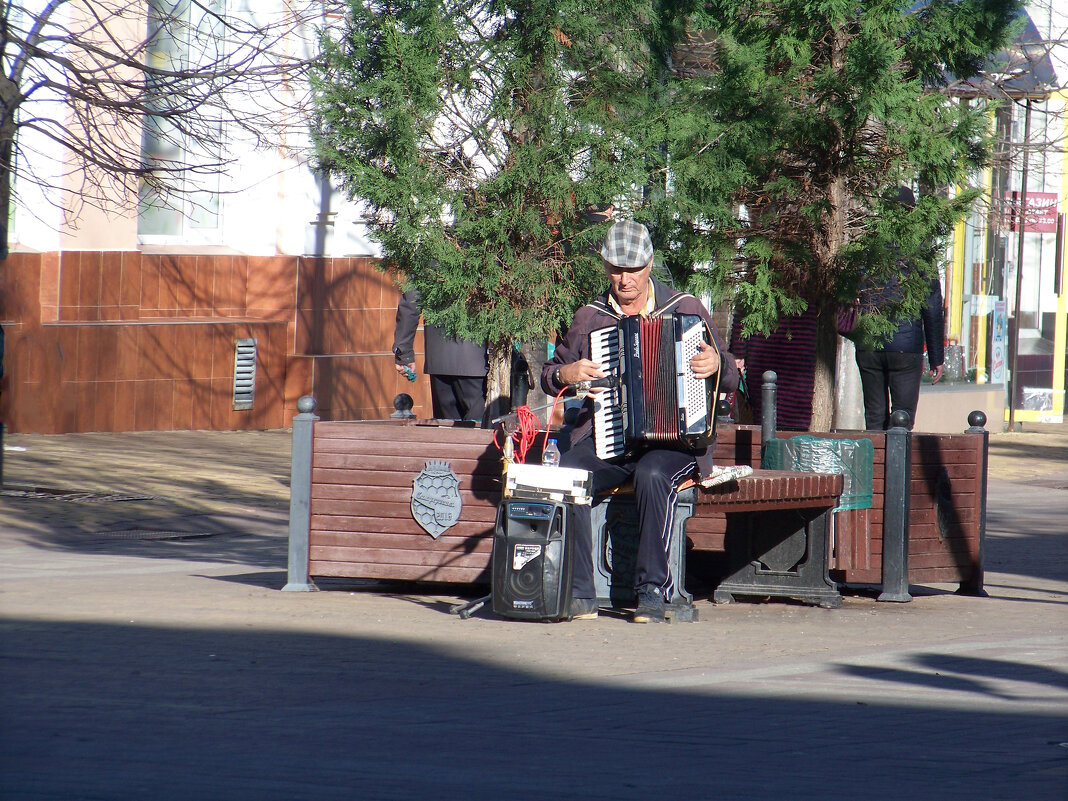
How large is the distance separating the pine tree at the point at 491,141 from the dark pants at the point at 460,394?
2831 mm

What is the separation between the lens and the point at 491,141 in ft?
25.1

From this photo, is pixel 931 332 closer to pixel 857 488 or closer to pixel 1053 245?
pixel 857 488

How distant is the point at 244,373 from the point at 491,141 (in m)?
9.82

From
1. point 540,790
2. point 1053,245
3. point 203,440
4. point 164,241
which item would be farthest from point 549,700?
point 1053,245

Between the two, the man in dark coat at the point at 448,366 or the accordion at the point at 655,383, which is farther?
the man in dark coat at the point at 448,366

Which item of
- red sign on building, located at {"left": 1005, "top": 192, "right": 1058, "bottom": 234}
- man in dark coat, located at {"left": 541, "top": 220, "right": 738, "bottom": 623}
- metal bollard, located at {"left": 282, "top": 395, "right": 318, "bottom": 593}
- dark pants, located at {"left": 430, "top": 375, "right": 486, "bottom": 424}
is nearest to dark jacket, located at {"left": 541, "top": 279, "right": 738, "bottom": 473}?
man in dark coat, located at {"left": 541, "top": 220, "right": 738, "bottom": 623}

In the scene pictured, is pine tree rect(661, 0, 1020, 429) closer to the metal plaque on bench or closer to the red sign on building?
the metal plaque on bench

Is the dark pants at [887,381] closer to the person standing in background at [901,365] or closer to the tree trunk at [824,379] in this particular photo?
the person standing in background at [901,365]

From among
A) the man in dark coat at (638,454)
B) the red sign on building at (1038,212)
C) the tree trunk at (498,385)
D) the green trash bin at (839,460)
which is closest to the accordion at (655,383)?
the man in dark coat at (638,454)

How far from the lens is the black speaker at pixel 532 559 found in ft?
22.1

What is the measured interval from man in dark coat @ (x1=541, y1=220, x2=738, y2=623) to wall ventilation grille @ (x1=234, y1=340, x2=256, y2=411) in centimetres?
1005

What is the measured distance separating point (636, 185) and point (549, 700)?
3058mm

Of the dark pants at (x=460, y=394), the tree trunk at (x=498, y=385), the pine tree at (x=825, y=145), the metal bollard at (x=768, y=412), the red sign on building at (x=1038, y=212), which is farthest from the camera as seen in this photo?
the red sign on building at (x=1038, y=212)

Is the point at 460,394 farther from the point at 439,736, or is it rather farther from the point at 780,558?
the point at 439,736
